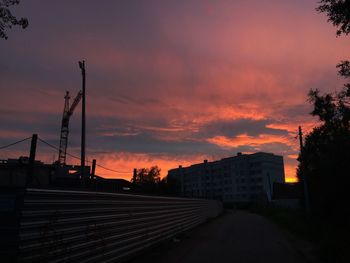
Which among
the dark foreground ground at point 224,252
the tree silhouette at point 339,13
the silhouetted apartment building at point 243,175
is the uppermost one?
the silhouetted apartment building at point 243,175

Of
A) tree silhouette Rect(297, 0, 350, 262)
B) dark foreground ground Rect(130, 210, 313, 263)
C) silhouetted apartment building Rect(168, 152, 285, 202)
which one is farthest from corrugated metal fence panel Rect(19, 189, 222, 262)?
silhouetted apartment building Rect(168, 152, 285, 202)

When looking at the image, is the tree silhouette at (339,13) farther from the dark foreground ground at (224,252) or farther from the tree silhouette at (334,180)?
the dark foreground ground at (224,252)

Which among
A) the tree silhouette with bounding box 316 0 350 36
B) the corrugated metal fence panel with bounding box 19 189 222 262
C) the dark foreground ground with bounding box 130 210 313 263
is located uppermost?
the tree silhouette with bounding box 316 0 350 36

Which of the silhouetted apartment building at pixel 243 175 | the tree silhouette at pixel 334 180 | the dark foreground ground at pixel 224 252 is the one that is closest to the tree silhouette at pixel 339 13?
the tree silhouette at pixel 334 180

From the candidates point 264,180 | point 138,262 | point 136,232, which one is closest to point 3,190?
point 138,262

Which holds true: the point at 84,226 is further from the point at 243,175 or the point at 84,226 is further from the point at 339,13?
the point at 243,175

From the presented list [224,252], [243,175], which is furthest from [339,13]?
[243,175]

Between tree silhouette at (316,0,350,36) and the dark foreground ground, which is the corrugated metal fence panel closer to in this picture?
the dark foreground ground

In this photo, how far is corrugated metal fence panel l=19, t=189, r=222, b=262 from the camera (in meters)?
6.20

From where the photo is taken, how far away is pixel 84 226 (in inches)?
317

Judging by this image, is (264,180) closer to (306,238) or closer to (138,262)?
(306,238)

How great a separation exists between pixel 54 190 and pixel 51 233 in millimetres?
809

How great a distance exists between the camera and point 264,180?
124 meters

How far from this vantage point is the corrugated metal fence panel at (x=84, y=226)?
6.20 m
